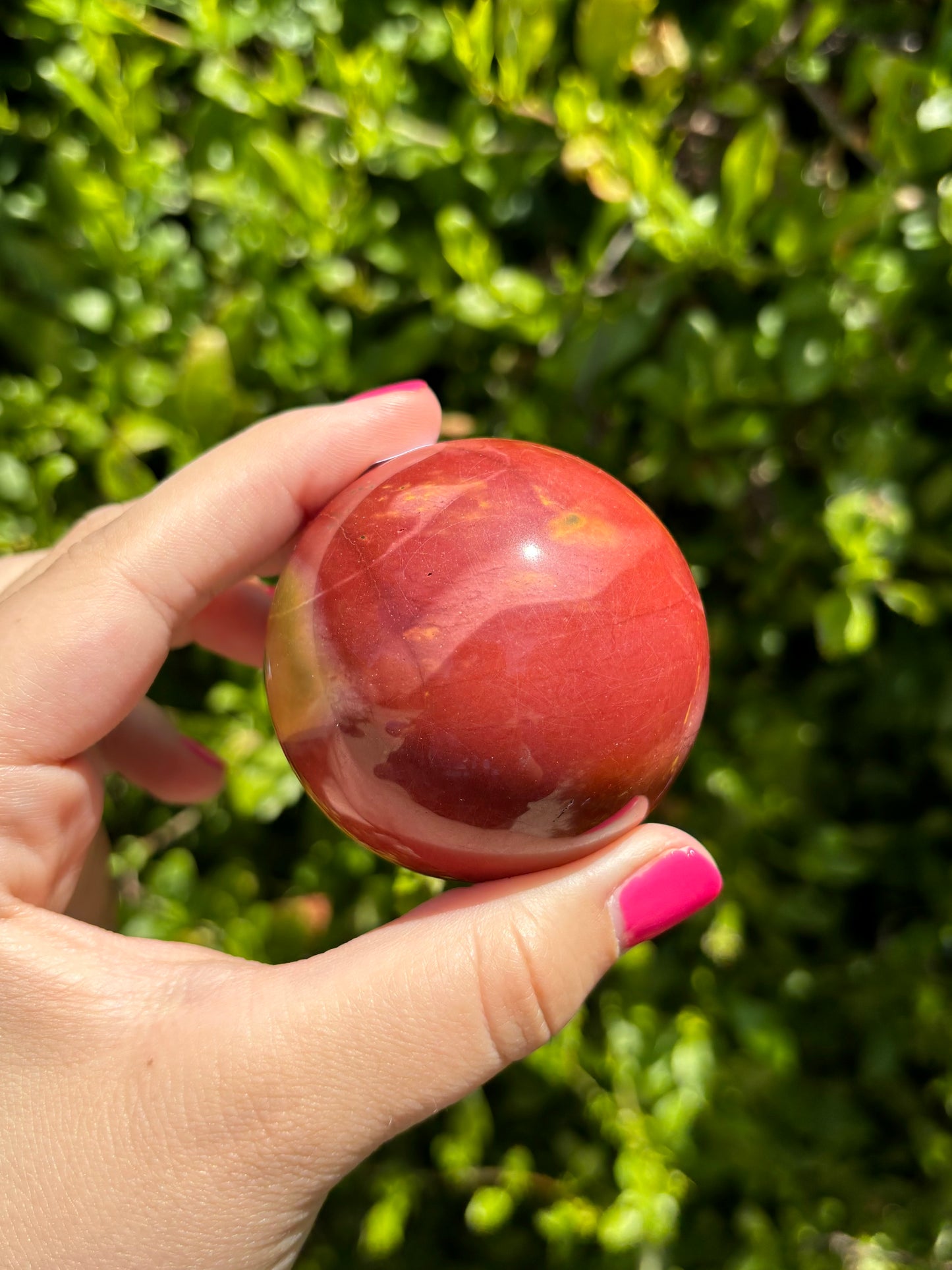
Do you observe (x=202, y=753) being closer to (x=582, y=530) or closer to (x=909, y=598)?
(x=582, y=530)

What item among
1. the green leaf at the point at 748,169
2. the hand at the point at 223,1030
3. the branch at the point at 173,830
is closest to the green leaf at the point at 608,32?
the green leaf at the point at 748,169

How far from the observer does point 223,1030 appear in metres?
0.77

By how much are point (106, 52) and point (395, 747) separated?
2.97 feet

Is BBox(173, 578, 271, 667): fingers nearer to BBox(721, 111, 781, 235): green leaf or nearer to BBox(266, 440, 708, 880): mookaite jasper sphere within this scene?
BBox(266, 440, 708, 880): mookaite jasper sphere

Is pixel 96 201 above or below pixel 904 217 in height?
above

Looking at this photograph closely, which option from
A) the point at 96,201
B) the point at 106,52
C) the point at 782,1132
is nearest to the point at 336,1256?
the point at 782,1132

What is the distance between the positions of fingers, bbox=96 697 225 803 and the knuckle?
0.58m

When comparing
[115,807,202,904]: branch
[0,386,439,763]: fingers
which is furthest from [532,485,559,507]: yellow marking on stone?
[115,807,202,904]: branch

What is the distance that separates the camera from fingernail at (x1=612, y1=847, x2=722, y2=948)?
0.82 m

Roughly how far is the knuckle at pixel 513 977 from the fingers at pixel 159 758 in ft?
1.89

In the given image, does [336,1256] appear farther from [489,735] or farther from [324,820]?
[489,735]

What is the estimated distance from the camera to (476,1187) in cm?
135

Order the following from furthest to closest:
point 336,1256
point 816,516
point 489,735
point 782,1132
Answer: point 336,1256 < point 782,1132 < point 816,516 < point 489,735

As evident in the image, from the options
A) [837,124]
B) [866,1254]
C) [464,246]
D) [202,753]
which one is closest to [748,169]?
[837,124]
